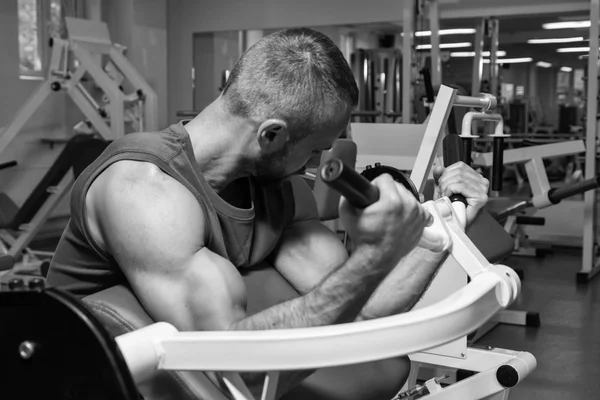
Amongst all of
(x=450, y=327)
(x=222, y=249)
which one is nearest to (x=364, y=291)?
(x=450, y=327)

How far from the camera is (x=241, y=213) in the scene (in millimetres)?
1207

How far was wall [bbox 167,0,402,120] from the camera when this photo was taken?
6.67m

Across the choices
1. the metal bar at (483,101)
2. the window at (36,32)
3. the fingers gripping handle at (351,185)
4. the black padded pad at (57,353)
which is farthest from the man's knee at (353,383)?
the window at (36,32)

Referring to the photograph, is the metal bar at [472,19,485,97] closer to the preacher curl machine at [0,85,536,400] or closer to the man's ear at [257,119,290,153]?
the man's ear at [257,119,290,153]

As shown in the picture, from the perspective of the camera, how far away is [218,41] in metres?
7.54

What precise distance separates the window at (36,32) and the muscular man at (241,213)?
5.32 meters

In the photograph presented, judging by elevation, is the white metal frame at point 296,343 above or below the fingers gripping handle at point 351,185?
below

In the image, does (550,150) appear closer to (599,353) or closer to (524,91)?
(599,353)

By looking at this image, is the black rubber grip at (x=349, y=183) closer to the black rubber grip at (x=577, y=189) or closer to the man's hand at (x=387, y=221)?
the man's hand at (x=387, y=221)

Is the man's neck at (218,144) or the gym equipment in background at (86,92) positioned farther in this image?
the gym equipment in background at (86,92)

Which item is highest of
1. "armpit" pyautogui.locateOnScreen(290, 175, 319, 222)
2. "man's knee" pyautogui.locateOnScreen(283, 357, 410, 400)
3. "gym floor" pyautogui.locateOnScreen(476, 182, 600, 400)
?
"armpit" pyautogui.locateOnScreen(290, 175, 319, 222)

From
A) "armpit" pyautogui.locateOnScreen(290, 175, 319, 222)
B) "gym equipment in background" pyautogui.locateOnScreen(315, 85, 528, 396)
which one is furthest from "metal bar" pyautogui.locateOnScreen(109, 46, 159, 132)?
A: "armpit" pyautogui.locateOnScreen(290, 175, 319, 222)

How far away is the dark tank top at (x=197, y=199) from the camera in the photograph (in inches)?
42.9

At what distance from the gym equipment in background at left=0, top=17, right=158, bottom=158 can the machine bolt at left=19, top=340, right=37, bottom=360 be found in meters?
4.28
